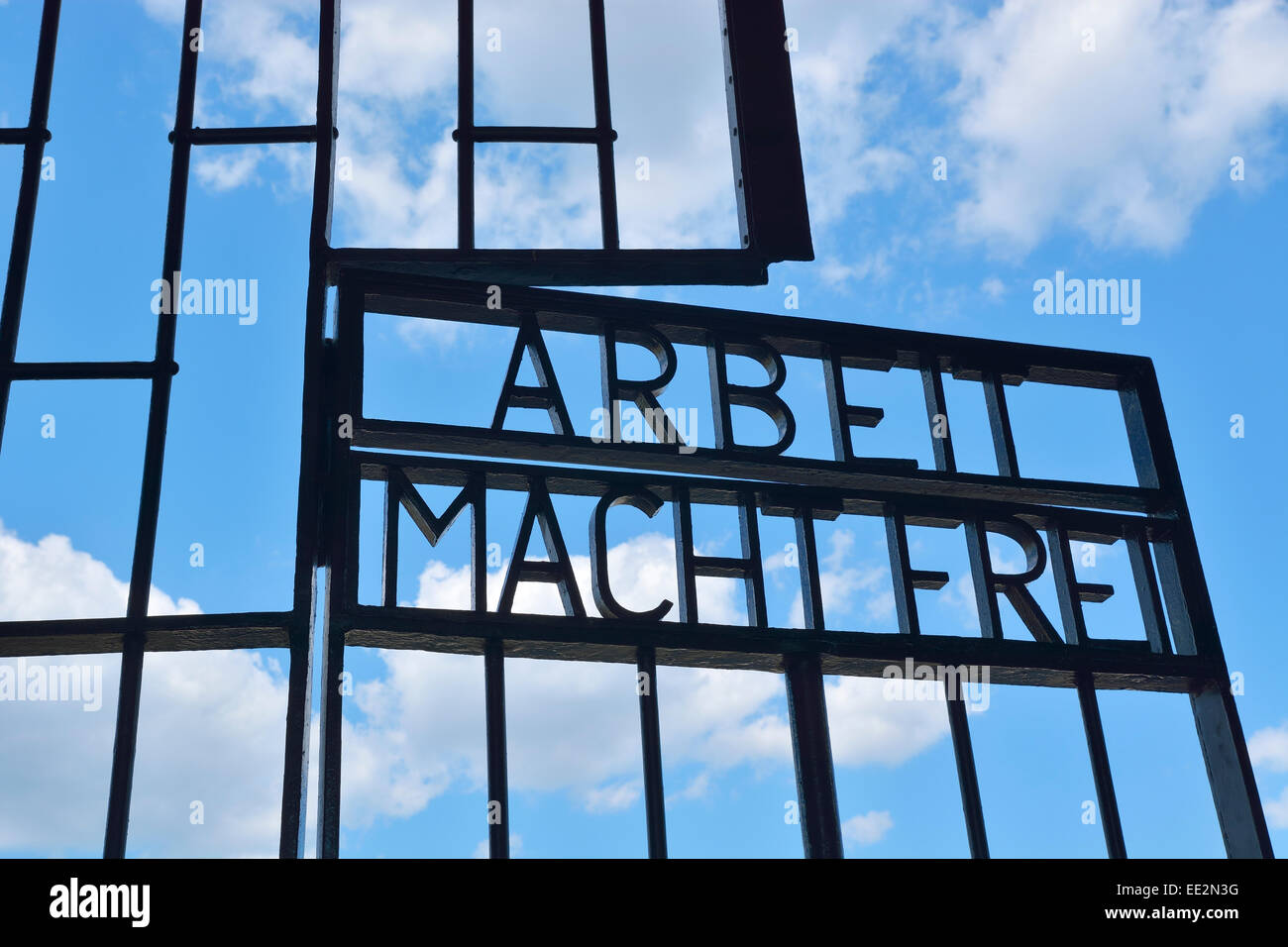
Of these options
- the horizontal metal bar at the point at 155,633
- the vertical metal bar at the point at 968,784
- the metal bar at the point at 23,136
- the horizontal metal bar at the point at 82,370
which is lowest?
the vertical metal bar at the point at 968,784

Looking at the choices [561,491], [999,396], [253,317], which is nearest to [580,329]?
[561,491]

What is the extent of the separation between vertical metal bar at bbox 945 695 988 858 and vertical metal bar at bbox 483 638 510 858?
4.04 ft

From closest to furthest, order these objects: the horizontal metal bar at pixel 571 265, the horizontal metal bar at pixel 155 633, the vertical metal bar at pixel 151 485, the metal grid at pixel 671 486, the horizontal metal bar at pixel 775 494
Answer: the vertical metal bar at pixel 151 485, the horizontal metal bar at pixel 155 633, the metal grid at pixel 671 486, the horizontal metal bar at pixel 775 494, the horizontal metal bar at pixel 571 265

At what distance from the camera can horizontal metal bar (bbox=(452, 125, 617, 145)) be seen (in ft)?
12.8

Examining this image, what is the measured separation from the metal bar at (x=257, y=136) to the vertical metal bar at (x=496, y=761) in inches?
65.2

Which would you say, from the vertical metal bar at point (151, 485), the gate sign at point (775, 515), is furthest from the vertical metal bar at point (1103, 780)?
the vertical metal bar at point (151, 485)

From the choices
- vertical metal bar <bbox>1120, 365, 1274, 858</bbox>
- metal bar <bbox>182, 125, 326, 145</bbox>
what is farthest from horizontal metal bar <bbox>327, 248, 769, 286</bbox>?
vertical metal bar <bbox>1120, 365, 1274, 858</bbox>

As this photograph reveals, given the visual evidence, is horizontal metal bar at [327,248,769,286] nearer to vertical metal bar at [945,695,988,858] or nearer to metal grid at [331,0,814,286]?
metal grid at [331,0,814,286]

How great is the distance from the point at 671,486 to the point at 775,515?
1.12 ft

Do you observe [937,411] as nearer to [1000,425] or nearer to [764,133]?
[1000,425]

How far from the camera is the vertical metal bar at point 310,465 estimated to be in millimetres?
3068
